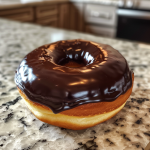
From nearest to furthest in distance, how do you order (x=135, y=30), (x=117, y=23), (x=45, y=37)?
(x=45, y=37)
(x=135, y=30)
(x=117, y=23)

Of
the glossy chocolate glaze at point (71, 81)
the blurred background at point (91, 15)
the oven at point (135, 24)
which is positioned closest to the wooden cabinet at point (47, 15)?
the blurred background at point (91, 15)

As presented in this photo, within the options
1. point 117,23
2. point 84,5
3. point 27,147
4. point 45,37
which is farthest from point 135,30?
point 27,147

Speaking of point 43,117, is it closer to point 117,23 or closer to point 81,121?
point 81,121

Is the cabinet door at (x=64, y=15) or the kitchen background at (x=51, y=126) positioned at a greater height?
the kitchen background at (x=51, y=126)

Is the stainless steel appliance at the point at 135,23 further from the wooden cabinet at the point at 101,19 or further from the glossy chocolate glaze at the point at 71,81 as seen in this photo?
the glossy chocolate glaze at the point at 71,81

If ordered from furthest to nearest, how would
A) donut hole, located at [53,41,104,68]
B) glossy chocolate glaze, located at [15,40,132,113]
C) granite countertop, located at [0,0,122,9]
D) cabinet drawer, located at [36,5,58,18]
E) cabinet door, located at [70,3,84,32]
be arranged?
cabinet door, located at [70,3,84,32]
cabinet drawer, located at [36,5,58,18]
granite countertop, located at [0,0,122,9]
donut hole, located at [53,41,104,68]
glossy chocolate glaze, located at [15,40,132,113]

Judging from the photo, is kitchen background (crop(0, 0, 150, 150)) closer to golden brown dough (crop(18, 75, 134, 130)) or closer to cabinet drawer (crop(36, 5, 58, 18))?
golden brown dough (crop(18, 75, 134, 130))

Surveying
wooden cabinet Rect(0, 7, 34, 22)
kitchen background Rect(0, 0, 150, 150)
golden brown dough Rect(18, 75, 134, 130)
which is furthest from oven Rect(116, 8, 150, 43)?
golden brown dough Rect(18, 75, 134, 130)
